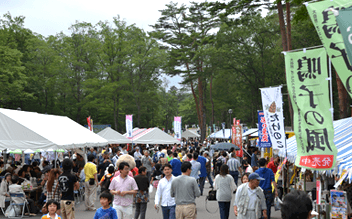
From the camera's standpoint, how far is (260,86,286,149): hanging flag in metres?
10.9

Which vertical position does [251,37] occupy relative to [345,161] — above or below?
above

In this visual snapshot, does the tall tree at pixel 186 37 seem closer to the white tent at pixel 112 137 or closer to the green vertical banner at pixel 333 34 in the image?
the white tent at pixel 112 137

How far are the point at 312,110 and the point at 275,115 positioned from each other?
504 cm

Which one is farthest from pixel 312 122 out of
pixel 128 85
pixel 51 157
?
pixel 128 85

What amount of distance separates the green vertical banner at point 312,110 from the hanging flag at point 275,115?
438cm

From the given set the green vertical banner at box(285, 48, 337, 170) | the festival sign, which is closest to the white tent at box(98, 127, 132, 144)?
the festival sign

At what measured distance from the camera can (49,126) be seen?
14.0m

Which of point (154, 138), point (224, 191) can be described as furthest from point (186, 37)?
point (224, 191)

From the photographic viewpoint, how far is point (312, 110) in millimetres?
6199

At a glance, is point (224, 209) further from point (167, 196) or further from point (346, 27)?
point (346, 27)

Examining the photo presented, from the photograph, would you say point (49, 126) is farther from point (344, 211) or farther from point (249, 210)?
point (344, 211)

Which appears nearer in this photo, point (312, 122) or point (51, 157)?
point (312, 122)

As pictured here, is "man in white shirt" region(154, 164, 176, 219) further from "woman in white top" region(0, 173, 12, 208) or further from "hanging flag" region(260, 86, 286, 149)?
"woman in white top" region(0, 173, 12, 208)

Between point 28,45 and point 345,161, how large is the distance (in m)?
42.2
